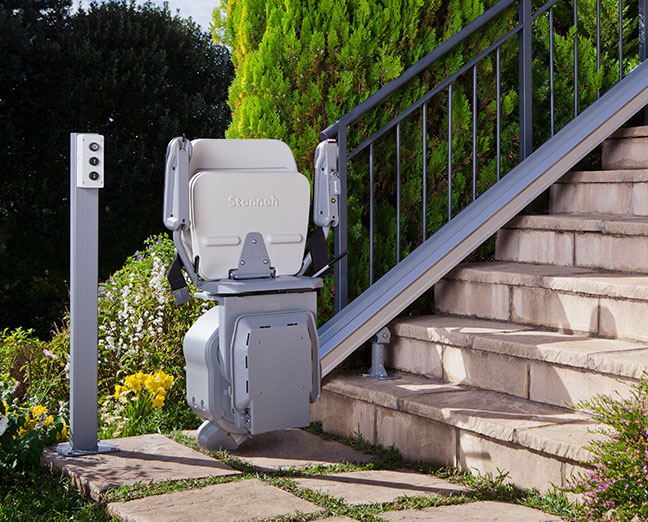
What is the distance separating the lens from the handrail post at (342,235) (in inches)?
157

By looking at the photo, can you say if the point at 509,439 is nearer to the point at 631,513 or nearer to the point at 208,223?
the point at 631,513

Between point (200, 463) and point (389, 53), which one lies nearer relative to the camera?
point (200, 463)

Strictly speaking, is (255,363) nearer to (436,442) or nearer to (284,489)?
(284,489)

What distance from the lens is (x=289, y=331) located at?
3.14m

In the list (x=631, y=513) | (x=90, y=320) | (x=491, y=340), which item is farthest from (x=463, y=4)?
(x=631, y=513)

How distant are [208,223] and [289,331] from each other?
50 centimetres

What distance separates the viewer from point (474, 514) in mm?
2736

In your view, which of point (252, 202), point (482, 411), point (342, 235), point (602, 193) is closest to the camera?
point (252, 202)

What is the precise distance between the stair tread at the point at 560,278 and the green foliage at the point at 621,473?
0.99 metres

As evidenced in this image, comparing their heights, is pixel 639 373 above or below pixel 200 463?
above

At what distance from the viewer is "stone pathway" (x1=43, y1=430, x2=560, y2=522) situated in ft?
9.06

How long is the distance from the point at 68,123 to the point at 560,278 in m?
10.6

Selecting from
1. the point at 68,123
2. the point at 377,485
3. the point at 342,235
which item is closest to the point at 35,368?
the point at 342,235

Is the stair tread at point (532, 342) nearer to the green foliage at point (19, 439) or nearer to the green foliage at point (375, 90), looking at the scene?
the green foliage at point (375, 90)
